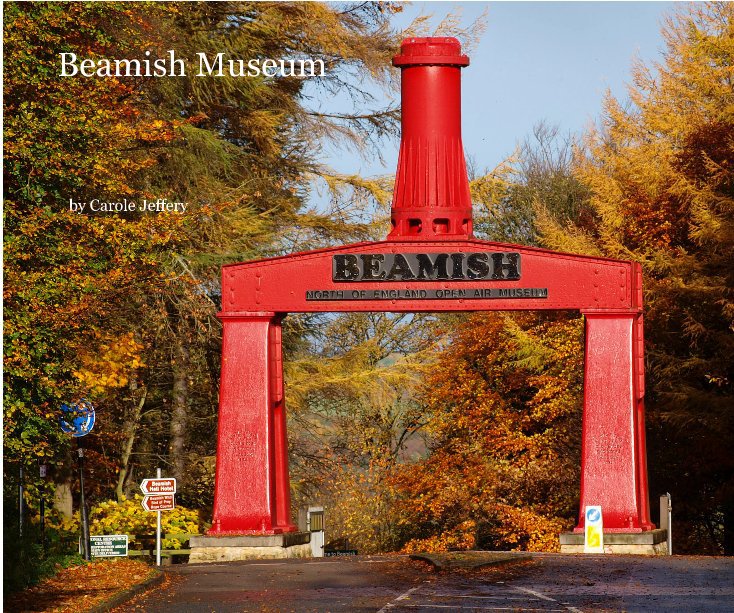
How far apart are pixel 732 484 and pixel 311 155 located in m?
13.2

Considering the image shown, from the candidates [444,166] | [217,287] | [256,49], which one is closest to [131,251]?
[444,166]

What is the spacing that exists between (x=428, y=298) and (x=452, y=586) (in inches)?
292

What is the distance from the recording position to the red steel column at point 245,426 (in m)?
23.4

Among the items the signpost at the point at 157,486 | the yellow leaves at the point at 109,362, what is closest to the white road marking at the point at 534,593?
the signpost at the point at 157,486

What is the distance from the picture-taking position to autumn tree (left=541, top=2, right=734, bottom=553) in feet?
106

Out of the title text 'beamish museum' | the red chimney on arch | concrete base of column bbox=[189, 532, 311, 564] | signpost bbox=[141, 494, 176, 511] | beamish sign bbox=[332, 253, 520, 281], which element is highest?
the title text 'beamish museum'

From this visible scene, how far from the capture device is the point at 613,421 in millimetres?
23062

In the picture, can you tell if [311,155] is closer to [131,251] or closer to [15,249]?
[131,251]

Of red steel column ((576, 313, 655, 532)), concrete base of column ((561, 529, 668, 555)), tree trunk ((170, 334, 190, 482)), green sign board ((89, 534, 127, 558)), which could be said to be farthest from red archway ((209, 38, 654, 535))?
tree trunk ((170, 334, 190, 482))

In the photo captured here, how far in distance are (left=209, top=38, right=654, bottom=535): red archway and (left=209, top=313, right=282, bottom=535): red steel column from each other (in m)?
0.02

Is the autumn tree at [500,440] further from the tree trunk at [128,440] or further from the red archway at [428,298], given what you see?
the red archway at [428,298]

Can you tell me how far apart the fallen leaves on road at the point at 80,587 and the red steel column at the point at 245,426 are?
8.88 ft

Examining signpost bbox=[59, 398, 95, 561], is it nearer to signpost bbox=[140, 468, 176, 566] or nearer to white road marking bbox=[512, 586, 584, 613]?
signpost bbox=[140, 468, 176, 566]

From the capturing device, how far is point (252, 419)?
2353 cm
